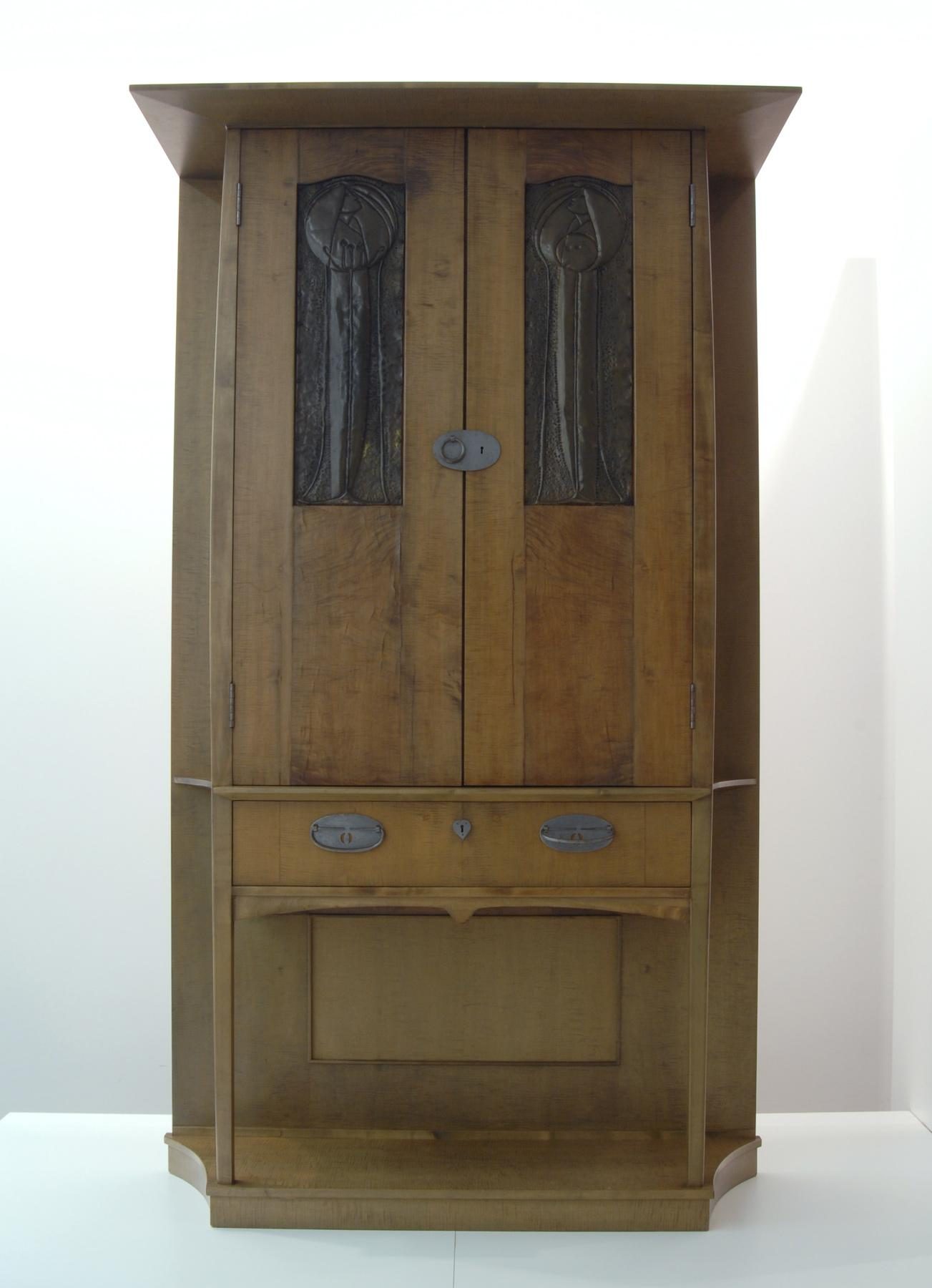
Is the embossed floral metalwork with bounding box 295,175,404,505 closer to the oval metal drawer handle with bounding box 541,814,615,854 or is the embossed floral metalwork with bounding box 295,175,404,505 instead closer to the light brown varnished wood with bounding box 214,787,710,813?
the light brown varnished wood with bounding box 214,787,710,813

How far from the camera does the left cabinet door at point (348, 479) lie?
80.1 inches

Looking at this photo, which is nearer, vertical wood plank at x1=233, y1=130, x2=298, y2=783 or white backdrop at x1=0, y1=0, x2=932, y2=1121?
vertical wood plank at x1=233, y1=130, x2=298, y2=783

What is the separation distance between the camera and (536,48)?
112 inches

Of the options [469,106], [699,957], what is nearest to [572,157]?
[469,106]

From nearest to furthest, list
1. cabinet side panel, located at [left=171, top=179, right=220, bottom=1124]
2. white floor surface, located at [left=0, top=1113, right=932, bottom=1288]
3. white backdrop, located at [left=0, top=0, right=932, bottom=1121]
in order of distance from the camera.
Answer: white floor surface, located at [left=0, top=1113, right=932, bottom=1288] < cabinet side panel, located at [left=171, top=179, right=220, bottom=1124] < white backdrop, located at [left=0, top=0, right=932, bottom=1121]

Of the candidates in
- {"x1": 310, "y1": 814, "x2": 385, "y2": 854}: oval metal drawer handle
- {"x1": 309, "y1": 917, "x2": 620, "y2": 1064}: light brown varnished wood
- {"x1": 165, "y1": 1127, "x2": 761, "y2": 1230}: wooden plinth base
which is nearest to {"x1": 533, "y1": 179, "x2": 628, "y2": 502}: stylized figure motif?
{"x1": 310, "y1": 814, "x2": 385, "y2": 854}: oval metal drawer handle

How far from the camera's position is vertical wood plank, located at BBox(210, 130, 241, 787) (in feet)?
6.67

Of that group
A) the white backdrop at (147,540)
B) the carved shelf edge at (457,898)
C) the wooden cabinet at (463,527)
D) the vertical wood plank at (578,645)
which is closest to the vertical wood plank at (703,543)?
the wooden cabinet at (463,527)

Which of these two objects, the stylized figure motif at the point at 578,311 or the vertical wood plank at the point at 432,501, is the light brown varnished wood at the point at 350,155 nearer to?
the vertical wood plank at the point at 432,501

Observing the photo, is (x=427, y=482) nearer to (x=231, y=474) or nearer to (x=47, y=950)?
(x=231, y=474)

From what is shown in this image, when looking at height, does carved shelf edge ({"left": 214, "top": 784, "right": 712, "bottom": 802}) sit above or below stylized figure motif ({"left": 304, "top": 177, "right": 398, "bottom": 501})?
below

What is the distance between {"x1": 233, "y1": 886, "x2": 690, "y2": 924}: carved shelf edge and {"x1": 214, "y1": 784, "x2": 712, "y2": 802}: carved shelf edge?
0.53 feet

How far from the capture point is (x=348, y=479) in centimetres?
205

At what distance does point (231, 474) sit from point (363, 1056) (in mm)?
1248
